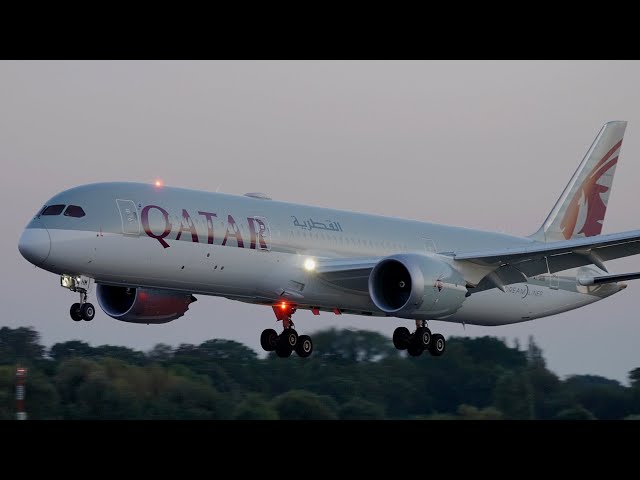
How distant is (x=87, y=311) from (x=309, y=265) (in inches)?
271

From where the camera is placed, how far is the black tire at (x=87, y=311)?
111 ft

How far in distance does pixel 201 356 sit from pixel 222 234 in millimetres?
14187

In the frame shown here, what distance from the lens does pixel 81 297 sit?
33.9 meters

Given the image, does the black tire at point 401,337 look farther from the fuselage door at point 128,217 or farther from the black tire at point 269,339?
the fuselage door at point 128,217

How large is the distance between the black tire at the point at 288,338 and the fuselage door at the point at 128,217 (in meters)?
8.51

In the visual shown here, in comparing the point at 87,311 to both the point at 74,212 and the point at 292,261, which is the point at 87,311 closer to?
the point at 74,212

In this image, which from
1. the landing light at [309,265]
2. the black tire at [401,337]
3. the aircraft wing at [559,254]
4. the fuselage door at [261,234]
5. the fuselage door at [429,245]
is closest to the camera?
the fuselage door at [261,234]

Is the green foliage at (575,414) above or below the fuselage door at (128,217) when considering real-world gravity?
below

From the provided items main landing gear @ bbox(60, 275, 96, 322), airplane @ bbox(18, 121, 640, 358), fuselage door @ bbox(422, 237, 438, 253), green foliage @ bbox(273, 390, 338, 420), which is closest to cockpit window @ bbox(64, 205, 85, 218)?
airplane @ bbox(18, 121, 640, 358)

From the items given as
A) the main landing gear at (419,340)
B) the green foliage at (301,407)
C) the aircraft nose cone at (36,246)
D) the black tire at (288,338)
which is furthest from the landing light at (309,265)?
the aircraft nose cone at (36,246)

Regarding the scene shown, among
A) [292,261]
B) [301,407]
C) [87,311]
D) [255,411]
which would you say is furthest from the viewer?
[301,407]

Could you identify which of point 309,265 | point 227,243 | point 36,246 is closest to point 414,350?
point 309,265
